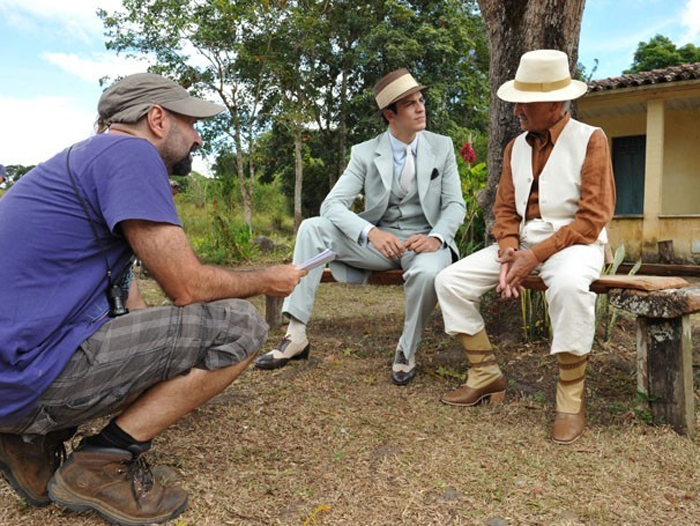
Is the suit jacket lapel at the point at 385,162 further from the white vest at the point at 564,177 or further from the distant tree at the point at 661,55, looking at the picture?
the distant tree at the point at 661,55

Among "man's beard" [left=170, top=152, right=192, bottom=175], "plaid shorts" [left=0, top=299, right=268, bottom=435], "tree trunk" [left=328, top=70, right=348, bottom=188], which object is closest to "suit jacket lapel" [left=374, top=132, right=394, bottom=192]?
"man's beard" [left=170, top=152, right=192, bottom=175]

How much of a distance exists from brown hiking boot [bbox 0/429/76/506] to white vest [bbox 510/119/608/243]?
7.64 ft

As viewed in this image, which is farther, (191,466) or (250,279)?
(191,466)

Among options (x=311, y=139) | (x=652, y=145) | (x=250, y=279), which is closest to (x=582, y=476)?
(x=250, y=279)

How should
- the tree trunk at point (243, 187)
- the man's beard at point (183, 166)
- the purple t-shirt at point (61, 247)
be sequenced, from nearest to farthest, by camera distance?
the purple t-shirt at point (61, 247)
the man's beard at point (183, 166)
the tree trunk at point (243, 187)

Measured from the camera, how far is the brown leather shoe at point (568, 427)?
258 cm

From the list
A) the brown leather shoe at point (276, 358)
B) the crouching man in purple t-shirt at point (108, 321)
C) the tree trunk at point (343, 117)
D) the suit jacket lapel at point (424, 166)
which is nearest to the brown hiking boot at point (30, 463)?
the crouching man in purple t-shirt at point (108, 321)

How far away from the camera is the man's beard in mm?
2201

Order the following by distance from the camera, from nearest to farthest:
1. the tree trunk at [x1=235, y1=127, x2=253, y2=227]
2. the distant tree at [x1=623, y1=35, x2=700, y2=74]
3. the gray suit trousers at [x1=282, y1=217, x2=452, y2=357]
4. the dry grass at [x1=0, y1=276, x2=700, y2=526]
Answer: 1. the dry grass at [x1=0, y1=276, x2=700, y2=526]
2. the gray suit trousers at [x1=282, y1=217, x2=452, y2=357]
3. the tree trunk at [x1=235, y1=127, x2=253, y2=227]
4. the distant tree at [x1=623, y1=35, x2=700, y2=74]

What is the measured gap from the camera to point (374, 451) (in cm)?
252

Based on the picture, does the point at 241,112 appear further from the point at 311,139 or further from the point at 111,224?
the point at 111,224

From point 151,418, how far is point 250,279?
55 cm

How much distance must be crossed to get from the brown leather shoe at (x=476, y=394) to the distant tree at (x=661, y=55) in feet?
99.8

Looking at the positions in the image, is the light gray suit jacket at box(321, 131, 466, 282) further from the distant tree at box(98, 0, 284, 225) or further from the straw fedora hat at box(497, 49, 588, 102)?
the distant tree at box(98, 0, 284, 225)
